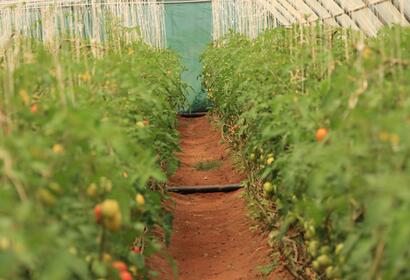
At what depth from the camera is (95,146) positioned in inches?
117

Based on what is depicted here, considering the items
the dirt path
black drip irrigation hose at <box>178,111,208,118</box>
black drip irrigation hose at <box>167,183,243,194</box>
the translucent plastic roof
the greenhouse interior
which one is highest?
the translucent plastic roof

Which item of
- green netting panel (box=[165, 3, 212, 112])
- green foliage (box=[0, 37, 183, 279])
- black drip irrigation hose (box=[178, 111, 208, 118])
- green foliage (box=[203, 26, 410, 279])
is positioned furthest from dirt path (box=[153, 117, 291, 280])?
green netting panel (box=[165, 3, 212, 112])

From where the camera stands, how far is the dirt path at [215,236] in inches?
217

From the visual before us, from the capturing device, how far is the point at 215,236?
648 cm

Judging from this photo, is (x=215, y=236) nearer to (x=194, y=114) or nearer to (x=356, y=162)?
(x=356, y=162)

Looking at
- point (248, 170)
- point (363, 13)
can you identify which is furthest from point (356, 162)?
point (363, 13)

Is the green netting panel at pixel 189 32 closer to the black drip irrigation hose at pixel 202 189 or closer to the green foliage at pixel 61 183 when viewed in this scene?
the black drip irrigation hose at pixel 202 189

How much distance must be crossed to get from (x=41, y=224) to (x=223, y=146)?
8417mm

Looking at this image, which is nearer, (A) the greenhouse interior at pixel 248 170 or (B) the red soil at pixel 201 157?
(A) the greenhouse interior at pixel 248 170

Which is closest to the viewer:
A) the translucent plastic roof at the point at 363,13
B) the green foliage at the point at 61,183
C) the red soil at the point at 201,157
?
the green foliage at the point at 61,183

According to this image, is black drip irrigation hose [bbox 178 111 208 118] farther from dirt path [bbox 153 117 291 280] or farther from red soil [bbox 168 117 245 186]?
dirt path [bbox 153 117 291 280]

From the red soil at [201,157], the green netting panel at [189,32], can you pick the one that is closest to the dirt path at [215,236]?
the red soil at [201,157]

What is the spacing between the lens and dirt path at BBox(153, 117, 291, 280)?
217 inches

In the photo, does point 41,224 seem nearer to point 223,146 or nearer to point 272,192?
point 272,192
